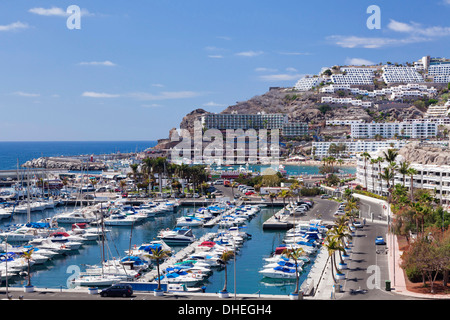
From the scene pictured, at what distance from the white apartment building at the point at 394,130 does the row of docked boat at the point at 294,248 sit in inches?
5045

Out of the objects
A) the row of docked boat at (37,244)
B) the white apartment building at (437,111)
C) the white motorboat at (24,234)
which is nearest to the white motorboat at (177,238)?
the row of docked boat at (37,244)

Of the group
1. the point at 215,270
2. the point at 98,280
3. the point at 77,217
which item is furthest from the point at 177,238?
the point at 77,217

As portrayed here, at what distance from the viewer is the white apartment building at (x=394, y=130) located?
165 metres

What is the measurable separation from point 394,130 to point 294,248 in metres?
141

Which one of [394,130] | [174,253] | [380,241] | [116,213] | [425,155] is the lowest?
[174,253]

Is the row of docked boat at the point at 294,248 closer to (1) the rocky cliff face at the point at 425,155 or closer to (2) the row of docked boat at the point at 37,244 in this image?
(2) the row of docked boat at the point at 37,244

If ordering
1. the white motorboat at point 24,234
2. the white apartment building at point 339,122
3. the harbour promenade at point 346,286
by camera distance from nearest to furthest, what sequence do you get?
the harbour promenade at point 346,286, the white motorboat at point 24,234, the white apartment building at point 339,122

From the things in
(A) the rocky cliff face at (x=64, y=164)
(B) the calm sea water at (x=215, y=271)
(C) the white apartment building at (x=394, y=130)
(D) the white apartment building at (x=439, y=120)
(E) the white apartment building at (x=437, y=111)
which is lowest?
(B) the calm sea water at (x=215, y=271)

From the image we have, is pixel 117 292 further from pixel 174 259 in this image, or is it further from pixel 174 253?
pixel 174 253

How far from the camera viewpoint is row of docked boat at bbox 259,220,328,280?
105 feet

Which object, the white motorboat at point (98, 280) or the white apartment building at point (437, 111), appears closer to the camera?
the white motorboat at point (98, 280)

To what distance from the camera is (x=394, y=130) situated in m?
168
